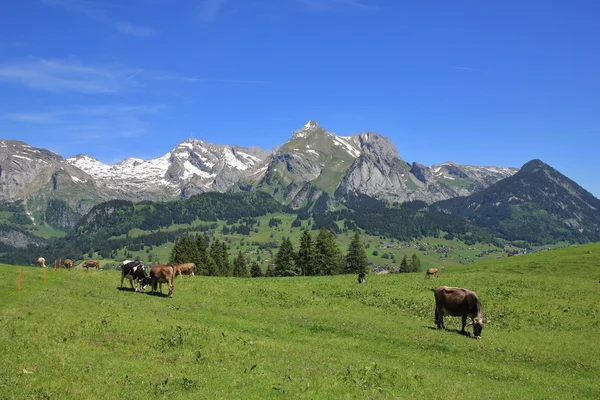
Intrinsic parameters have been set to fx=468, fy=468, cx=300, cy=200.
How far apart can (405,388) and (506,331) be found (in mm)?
19435

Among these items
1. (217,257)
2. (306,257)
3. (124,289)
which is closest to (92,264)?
(124,289)

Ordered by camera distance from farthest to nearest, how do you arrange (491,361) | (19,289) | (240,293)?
(240,293) → (19,289) → (491,361)

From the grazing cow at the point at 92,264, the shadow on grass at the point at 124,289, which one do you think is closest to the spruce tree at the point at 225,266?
the grazing cow at the point at 92,264

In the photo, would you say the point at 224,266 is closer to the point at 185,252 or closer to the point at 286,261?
the point at 185,252

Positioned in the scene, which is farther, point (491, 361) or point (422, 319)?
point (422, 319)

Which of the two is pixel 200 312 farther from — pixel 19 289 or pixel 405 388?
pixel 405 388

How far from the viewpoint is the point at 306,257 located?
333ft

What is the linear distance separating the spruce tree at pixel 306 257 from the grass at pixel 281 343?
166 ft

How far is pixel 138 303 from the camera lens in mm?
35844

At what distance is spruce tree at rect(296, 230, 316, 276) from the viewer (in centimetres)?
10050

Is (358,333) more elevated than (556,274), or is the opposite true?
(556,274)

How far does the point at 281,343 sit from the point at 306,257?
75.8m

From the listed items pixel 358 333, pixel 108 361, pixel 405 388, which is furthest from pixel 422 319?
pixel 108 361

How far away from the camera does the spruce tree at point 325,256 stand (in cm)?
10075
